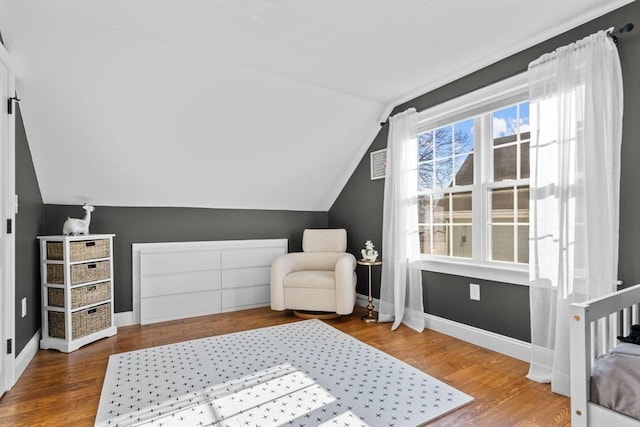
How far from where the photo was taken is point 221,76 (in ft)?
8.50

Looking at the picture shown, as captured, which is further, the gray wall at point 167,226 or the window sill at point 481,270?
the gray wall at point 167,226

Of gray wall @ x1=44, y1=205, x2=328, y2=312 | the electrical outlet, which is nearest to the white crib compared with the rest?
the electrical outlet

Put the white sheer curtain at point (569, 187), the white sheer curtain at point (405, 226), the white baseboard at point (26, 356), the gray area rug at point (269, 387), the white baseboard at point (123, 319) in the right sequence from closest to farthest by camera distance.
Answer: the gray area rug at point (269, 387) < the white sheer curtain at point (569, 187) < the white baseboard at point (26, 356) < the white sheer curtain at point (405, 226) < the white baseboard at point (123, 319)

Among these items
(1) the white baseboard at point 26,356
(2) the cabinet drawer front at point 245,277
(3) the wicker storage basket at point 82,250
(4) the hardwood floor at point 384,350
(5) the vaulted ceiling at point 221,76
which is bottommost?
(4) the hardwood floor at point 384,350

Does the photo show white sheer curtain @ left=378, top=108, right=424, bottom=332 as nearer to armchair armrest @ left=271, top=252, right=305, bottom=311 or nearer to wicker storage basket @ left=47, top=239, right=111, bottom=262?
armchair armrest @ left=271, top=252, right=305, bottom=311

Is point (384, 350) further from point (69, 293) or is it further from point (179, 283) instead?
point (69, 293)

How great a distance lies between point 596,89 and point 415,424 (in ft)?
6.84

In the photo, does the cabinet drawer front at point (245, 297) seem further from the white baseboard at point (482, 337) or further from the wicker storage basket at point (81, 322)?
the white baseboard at point (482, 337)

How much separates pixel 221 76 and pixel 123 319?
2.52 metres

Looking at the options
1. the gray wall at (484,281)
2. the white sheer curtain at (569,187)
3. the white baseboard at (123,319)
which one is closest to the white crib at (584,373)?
the white sheer curtain at (569,187)

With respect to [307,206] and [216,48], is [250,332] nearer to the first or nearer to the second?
[307,206]

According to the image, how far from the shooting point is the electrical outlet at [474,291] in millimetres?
2650

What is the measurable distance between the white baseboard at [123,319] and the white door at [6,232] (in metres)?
1.19

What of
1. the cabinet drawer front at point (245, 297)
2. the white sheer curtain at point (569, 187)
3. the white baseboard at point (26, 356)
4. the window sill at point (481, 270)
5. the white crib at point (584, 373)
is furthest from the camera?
the cabinet drawer front at point (245, 297)
